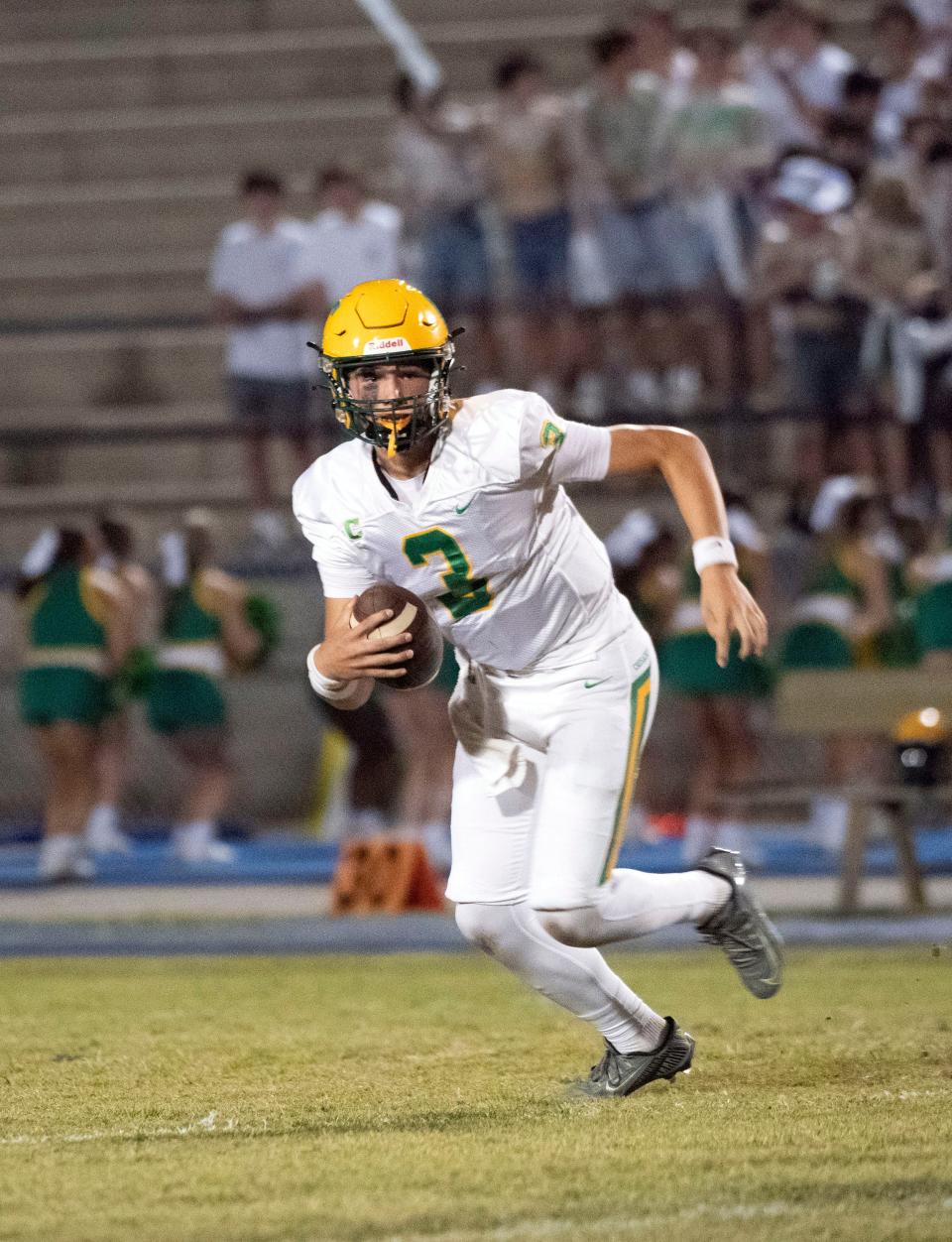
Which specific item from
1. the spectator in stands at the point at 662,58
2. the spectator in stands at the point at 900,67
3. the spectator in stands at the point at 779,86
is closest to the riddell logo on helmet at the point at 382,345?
the spectator in stands at the point at 662,58

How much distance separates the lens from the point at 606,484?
13016 millimetres

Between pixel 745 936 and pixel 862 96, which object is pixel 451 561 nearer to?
pixel 745 936

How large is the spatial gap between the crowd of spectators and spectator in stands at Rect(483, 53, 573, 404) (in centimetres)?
1

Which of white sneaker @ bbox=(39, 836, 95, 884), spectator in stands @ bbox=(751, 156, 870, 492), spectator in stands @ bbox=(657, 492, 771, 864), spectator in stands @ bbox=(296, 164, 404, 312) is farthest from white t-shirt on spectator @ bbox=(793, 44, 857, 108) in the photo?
white sneaker @ bbox=(39, 836, 95, 884)

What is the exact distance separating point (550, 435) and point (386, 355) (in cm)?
43

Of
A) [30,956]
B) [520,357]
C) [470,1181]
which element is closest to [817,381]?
[520,357]

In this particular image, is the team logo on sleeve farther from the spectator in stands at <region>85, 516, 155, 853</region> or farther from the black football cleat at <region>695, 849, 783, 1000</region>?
the spectator in stands at <region>85, 516, 155, 853</region>

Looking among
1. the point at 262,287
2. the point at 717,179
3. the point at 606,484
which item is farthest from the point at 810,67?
the point at 262,287

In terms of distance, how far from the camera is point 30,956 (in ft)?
26.9

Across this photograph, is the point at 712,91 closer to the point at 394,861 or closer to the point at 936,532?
the point at 936,532

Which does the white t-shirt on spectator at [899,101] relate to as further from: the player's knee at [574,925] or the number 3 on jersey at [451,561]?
the player's knee at [574,925]

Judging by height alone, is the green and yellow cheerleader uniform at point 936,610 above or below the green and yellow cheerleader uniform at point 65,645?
above

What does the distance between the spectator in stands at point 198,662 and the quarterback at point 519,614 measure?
6.39 m

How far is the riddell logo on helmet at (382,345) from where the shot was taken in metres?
4.85
